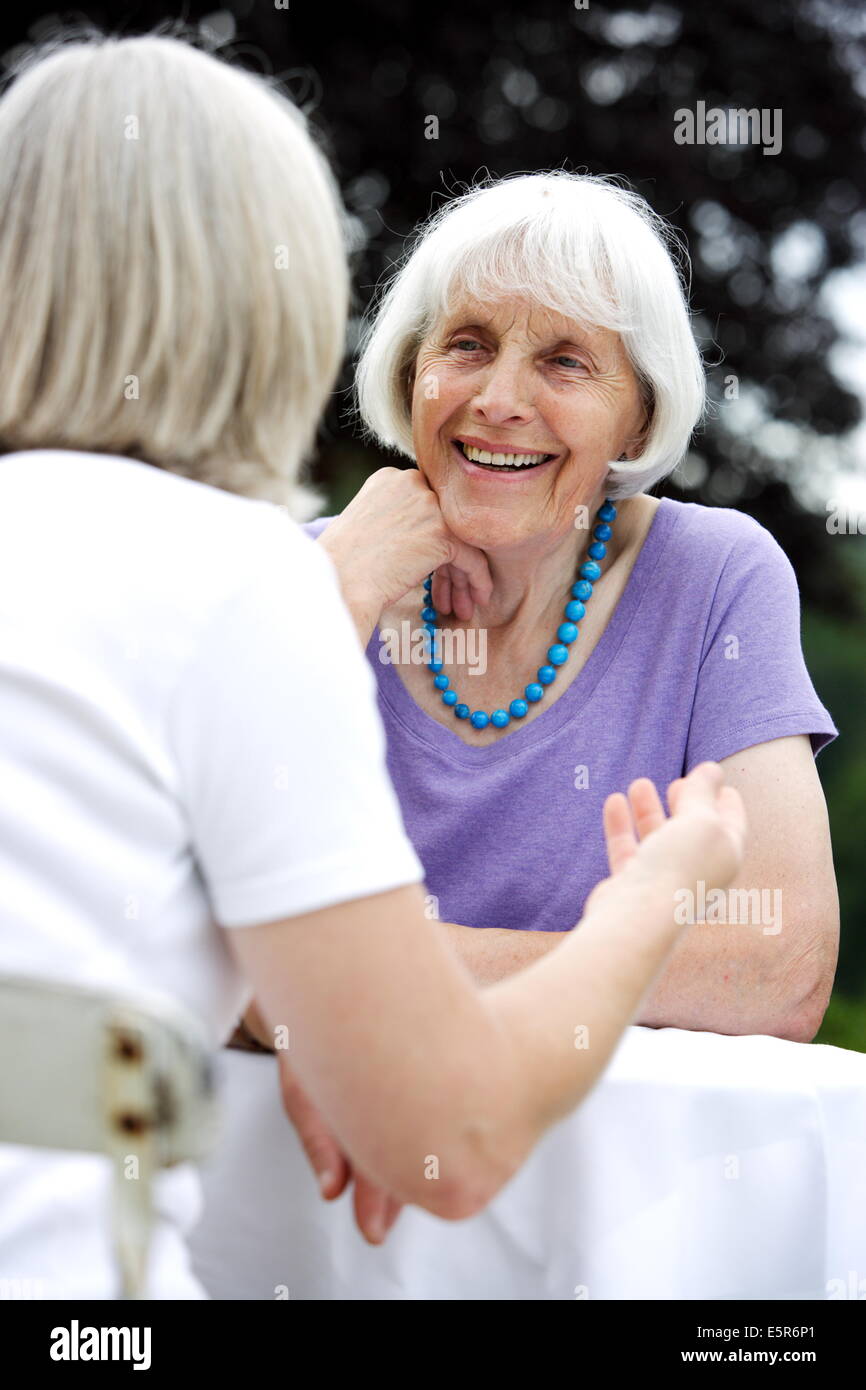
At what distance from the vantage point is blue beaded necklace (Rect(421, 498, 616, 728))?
2.35m

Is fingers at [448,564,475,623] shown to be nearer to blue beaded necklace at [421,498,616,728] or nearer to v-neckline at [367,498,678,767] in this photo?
blue beaded necklace at [421,498,616,728]

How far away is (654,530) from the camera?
8.08 ft

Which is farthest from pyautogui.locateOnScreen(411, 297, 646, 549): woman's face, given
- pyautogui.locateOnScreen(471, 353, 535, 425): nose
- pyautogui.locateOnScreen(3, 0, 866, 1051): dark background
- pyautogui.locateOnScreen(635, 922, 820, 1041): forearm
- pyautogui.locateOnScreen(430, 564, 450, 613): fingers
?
pyautogui.locateOnScreen(3, 0, 866, 1051): dark background

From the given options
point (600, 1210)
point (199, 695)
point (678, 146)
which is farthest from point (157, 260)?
point (678, 146)

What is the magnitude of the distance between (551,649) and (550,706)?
0.11m

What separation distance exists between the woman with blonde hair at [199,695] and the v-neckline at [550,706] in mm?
1075

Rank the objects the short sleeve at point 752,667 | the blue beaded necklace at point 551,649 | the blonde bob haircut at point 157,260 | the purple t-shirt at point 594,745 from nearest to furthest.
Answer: the blonde bob haircut at point 157,260
the short sleeve at point 752,667
the purple t-shirt at point 594,745
the blue beaded necklace at point 551,649

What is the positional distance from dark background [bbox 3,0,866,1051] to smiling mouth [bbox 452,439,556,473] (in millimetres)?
2857

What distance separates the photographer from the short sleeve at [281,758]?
1031mm

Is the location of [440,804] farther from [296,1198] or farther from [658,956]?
[658,956]

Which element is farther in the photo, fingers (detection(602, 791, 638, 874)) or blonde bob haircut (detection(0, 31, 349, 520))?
fingers (detection(602, 791, 638, 874))

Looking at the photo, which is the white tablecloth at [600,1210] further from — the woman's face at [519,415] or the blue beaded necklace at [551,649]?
the woman's face at [519,415]

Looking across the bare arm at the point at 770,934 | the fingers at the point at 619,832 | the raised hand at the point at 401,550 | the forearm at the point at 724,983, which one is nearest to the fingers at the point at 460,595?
the raised hand at the point at 401,550

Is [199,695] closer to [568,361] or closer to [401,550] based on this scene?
[401,550]
